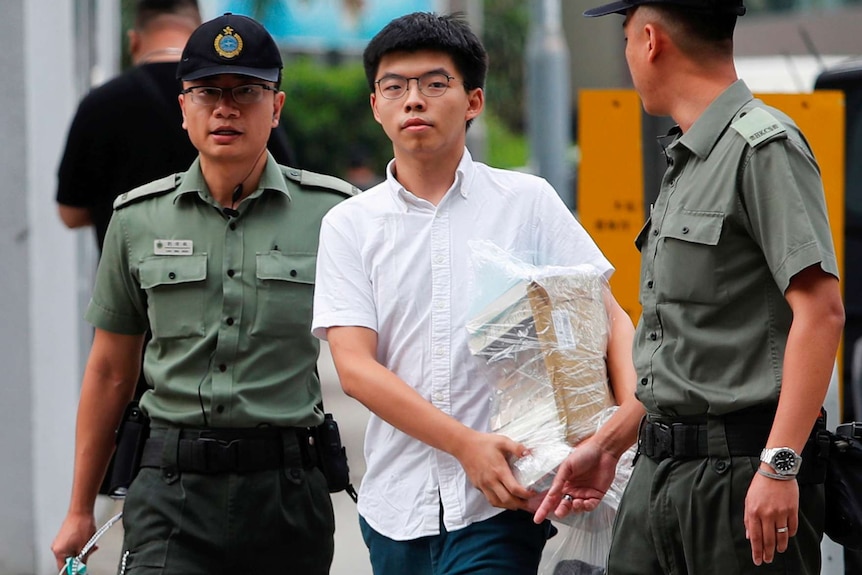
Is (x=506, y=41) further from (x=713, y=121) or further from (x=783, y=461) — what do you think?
(x=783, y=461)

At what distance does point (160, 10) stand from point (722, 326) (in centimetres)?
330

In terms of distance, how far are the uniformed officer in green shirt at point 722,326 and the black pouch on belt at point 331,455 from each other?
31.4 inches

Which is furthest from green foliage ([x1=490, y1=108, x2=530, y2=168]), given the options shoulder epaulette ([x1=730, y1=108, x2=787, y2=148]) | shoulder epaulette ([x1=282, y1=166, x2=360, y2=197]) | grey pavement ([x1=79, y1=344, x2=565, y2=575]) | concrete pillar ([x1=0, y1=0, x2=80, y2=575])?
shoulder epaulette ([x1=730, y1=108, x2=787, y2=148])

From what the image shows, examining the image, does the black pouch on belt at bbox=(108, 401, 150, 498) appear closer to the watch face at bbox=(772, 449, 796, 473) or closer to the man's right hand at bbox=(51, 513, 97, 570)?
the man's right hand at bbox=(51, 513, 97, 570)

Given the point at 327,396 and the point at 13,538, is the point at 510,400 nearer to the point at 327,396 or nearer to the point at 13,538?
the point at 13,538

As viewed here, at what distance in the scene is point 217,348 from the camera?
3607 millimetres

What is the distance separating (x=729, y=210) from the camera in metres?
2.91

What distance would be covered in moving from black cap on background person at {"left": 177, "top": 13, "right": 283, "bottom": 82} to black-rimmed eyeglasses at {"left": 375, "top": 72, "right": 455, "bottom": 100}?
430 mm

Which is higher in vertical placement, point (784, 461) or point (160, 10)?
point (160, 10)

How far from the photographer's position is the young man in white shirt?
3.26 m

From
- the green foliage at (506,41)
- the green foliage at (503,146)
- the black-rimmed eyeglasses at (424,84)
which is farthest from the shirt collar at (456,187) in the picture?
the green foliage at (506,41)

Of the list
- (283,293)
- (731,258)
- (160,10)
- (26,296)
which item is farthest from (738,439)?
(26,296)

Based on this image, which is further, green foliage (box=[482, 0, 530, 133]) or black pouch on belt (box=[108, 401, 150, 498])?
green foliage (box=[482, 0, 530, 133])

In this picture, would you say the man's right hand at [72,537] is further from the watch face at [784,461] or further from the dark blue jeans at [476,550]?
the watch face at [784,461]
